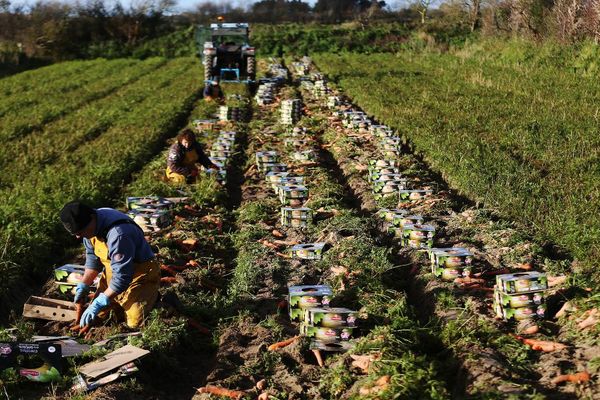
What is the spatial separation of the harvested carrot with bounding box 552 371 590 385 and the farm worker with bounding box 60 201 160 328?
3.21 metres

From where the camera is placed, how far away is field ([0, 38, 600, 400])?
15.4ft

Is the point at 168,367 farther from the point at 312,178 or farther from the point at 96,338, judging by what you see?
the point at 312,178

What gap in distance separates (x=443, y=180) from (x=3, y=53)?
2939 cm

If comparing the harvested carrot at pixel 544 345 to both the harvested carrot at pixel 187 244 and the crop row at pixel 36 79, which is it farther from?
the crop row at pixel 36 79

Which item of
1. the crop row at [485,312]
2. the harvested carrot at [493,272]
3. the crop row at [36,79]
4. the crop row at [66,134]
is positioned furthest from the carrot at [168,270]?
the crop row at [36,79]

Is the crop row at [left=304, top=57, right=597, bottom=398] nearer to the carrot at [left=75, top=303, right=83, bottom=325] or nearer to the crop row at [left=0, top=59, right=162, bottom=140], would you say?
the carrot at [left=75, top=303, right=83, bottom=325]

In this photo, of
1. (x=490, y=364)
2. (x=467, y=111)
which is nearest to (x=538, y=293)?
(x=490, y=364)

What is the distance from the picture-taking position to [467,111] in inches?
567

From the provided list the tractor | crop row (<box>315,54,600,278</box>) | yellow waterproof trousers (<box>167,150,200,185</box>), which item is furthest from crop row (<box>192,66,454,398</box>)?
the tractor

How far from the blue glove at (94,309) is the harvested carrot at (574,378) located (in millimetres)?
3299

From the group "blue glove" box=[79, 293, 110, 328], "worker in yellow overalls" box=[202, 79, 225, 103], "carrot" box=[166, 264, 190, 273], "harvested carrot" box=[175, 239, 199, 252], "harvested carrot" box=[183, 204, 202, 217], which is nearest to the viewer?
"blue glove" box=[79, 293, 110, 328]

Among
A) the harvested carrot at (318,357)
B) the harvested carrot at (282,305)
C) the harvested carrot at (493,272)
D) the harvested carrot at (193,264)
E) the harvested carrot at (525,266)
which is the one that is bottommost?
the harvested carrot at (318,357)

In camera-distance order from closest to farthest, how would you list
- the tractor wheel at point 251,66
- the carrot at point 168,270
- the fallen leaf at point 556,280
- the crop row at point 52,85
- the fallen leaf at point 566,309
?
1. the fallen leaf at point 566,309
2. the fallen leaf at point 556,280
3. the carrot at point 168,270
4. the crop row at point 52,85
5. the tractor wheel at point 251,66

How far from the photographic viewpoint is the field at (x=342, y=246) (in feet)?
15.4
